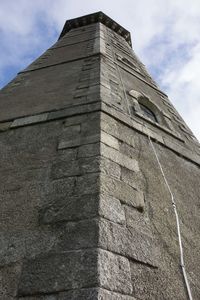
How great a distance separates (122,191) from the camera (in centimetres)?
316

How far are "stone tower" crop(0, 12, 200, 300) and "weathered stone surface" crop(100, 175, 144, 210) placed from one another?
12 mm

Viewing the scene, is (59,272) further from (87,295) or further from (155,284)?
(155,284)

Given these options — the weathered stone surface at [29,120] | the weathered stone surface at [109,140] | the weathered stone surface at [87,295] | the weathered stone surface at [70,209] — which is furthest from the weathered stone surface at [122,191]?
the weathered stone surface at [29,120]

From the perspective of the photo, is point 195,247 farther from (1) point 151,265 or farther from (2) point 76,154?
(2) point 76,154

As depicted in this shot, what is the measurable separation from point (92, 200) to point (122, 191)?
1.26 ft

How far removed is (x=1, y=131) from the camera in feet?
14.8

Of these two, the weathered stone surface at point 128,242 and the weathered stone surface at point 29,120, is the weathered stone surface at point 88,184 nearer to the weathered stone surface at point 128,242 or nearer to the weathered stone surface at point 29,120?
the weathered stone surface at point 128,242

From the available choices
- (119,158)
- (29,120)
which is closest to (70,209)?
(119,158)

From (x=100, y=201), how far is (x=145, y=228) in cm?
48

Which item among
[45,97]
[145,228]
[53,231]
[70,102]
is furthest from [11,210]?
[45,97]

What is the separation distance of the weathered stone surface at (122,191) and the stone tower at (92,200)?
0.04 feet

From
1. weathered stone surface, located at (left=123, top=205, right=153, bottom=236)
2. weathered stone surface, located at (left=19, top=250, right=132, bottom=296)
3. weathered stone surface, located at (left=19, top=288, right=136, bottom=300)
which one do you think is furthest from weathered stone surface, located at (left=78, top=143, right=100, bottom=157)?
weathered stone surface, located at (left=19, top=288, right=136, bottom=300)

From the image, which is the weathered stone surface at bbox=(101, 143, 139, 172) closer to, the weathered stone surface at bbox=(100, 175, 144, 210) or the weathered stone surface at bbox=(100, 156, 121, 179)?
the weathered stone surface at bbox=(100, 156, 121, 179)

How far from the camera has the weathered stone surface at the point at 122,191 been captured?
3.05m
